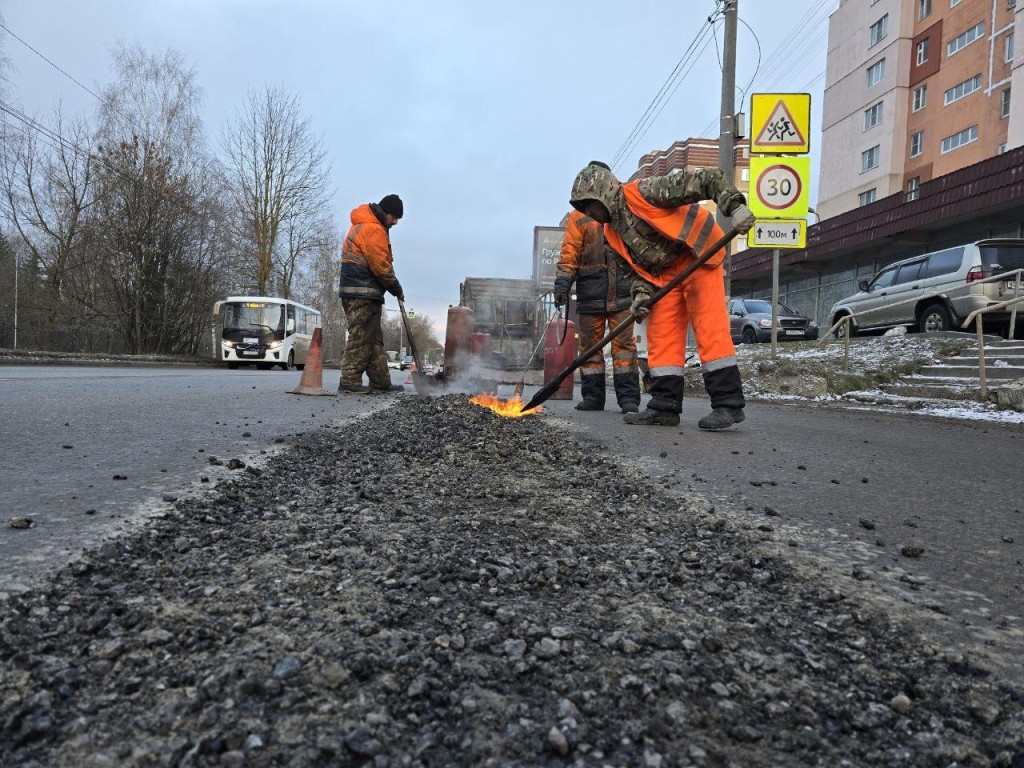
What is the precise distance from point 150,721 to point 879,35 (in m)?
38.6

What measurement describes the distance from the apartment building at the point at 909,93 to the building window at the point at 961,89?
1.5 inches

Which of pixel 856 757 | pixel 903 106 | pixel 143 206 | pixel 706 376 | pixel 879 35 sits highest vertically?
pixel 879 35

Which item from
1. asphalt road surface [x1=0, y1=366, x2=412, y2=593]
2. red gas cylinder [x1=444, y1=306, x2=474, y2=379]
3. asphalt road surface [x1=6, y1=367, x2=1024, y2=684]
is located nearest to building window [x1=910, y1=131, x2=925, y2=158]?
red gas cylinder [x1=444, y1=306, x2=474, y2=379]

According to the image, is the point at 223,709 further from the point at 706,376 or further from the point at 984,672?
the point at 706,376

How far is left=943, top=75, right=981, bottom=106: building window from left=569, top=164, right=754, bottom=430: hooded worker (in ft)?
94.9

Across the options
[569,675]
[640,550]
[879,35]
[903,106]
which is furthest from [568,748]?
[879,35]

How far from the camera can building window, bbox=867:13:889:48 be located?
3074cm

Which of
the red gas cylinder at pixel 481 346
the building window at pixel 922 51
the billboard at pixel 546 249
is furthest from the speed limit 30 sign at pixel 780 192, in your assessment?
the building window at pixel 922 51

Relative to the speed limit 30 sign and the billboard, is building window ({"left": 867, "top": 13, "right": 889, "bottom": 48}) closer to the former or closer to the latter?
the billboard

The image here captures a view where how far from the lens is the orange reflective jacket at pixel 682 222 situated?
4.96 metres

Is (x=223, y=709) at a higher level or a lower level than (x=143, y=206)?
lower

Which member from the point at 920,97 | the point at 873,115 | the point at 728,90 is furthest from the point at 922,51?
the point at 728,90

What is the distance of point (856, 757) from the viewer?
0.94m

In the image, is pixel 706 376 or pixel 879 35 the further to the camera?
pixel 879 35
